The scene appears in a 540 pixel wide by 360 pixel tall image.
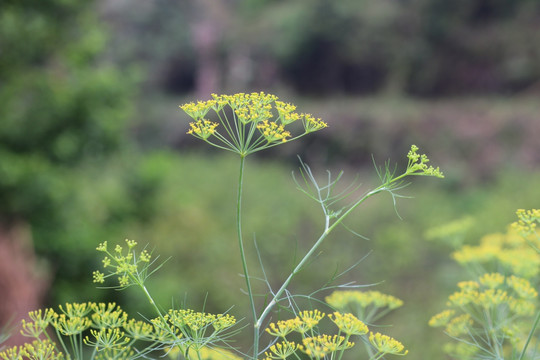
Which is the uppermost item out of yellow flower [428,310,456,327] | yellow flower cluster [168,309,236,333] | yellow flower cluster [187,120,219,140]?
yellow flower cluster [187,120,219,140]

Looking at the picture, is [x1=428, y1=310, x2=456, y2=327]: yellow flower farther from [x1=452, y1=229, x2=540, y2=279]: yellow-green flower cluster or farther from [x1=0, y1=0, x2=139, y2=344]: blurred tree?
[x1=0, y1=0, x2=139, y2=344]: blurred tree

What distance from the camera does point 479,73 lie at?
2045 cm

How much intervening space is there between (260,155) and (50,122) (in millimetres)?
12670

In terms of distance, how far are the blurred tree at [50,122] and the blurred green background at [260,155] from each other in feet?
0.09

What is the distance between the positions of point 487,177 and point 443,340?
837 cm

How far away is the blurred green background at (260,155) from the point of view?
7.43 metres

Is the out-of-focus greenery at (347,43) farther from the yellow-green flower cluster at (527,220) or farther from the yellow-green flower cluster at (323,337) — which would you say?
the yellow-green flower cluster at (323,337)

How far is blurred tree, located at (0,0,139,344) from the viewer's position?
7.11 meters

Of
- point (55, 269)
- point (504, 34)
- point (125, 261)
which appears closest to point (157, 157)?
point (55, 269)

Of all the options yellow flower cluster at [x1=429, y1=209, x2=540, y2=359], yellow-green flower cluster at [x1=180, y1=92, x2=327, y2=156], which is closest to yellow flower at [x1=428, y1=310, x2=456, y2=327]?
yellow flower cluster at [x1=429, y1=209, x2=540, y2=359]

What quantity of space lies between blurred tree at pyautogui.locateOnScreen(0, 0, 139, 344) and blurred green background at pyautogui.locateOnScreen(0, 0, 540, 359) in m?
0.03

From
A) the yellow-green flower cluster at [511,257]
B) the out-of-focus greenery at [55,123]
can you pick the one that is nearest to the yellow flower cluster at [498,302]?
the yellow-green flower cluster at [511,257]

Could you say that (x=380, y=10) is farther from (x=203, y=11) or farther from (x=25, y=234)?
(x=25, y=234)

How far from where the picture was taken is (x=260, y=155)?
65.3ft
